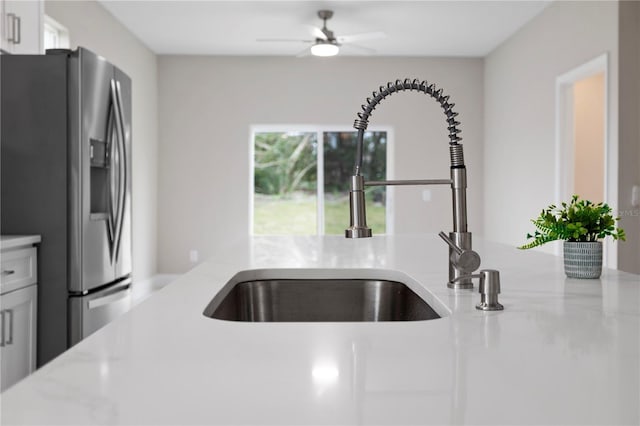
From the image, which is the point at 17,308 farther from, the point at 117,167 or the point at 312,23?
the point at 312,23

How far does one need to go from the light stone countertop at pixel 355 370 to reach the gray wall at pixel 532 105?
3396mm

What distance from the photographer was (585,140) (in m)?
5.10

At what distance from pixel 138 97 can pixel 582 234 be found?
17.3ft

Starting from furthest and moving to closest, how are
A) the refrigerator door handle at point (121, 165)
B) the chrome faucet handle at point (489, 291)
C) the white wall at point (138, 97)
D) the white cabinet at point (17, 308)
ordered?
the white wall at point (138, 97)
the refrigerator door handle at point (121, 165)
the white cabinet at point (17, 308)
the chrome faucet handle at point (489, 291)

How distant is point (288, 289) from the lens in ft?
5.06

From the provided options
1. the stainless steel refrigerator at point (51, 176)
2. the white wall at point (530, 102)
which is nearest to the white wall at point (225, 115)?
the white wall at point (530, 102)

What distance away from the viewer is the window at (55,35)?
4078mm

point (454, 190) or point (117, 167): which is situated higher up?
point (117, 167)

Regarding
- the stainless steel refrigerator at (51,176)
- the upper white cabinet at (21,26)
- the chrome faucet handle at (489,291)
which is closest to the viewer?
the chrome faucet handle at (489,291)

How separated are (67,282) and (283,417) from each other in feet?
7.63

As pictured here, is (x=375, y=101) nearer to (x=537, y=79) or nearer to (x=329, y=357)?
(x=329, y=357)

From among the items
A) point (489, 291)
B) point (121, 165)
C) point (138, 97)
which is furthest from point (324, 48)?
point (489, 291)

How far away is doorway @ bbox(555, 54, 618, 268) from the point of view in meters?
3.91

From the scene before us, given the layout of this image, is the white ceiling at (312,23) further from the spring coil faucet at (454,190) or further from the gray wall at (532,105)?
the spring coil faucet at (454,190)
